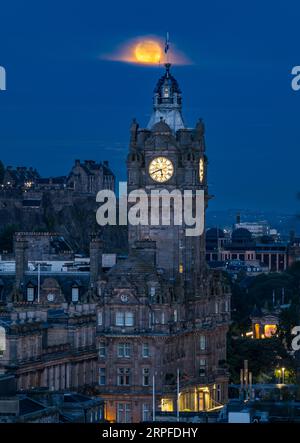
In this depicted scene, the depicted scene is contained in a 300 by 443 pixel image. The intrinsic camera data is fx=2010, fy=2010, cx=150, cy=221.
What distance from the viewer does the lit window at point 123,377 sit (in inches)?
3551

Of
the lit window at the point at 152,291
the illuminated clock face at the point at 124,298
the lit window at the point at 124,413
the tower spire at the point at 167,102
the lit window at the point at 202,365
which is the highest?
the tower spire at the point at 167,102

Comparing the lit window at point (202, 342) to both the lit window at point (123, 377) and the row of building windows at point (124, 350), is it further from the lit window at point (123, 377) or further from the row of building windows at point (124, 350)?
the lit window at point (123, 377)

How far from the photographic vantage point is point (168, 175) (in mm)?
99688

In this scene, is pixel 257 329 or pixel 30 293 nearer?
pixel 30 293

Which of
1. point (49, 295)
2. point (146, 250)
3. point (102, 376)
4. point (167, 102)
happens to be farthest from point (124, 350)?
point (167, 102)

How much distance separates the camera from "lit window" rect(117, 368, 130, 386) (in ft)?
296

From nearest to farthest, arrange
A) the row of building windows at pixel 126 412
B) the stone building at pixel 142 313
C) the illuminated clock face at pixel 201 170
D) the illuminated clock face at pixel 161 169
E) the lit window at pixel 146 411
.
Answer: the lit window at pixel 146 411, the row of building windows at pixel 126 412, the stone building at pixel 142 313, the illuminated clock face at pixel 161 169, the illuminated clock face at pixel 201 170

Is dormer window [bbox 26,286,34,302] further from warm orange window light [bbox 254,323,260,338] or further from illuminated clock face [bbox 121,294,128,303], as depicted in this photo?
warm orange window light [bbox 254,323,260,338]

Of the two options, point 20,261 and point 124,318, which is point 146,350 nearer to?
point 124,318

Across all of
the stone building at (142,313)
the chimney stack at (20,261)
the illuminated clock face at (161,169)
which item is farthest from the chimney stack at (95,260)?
the illuminated clock face at (161,169)

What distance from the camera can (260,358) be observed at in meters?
115

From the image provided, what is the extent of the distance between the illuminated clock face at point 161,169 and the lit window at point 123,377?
41.2 feet

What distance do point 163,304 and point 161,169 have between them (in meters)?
9.99
